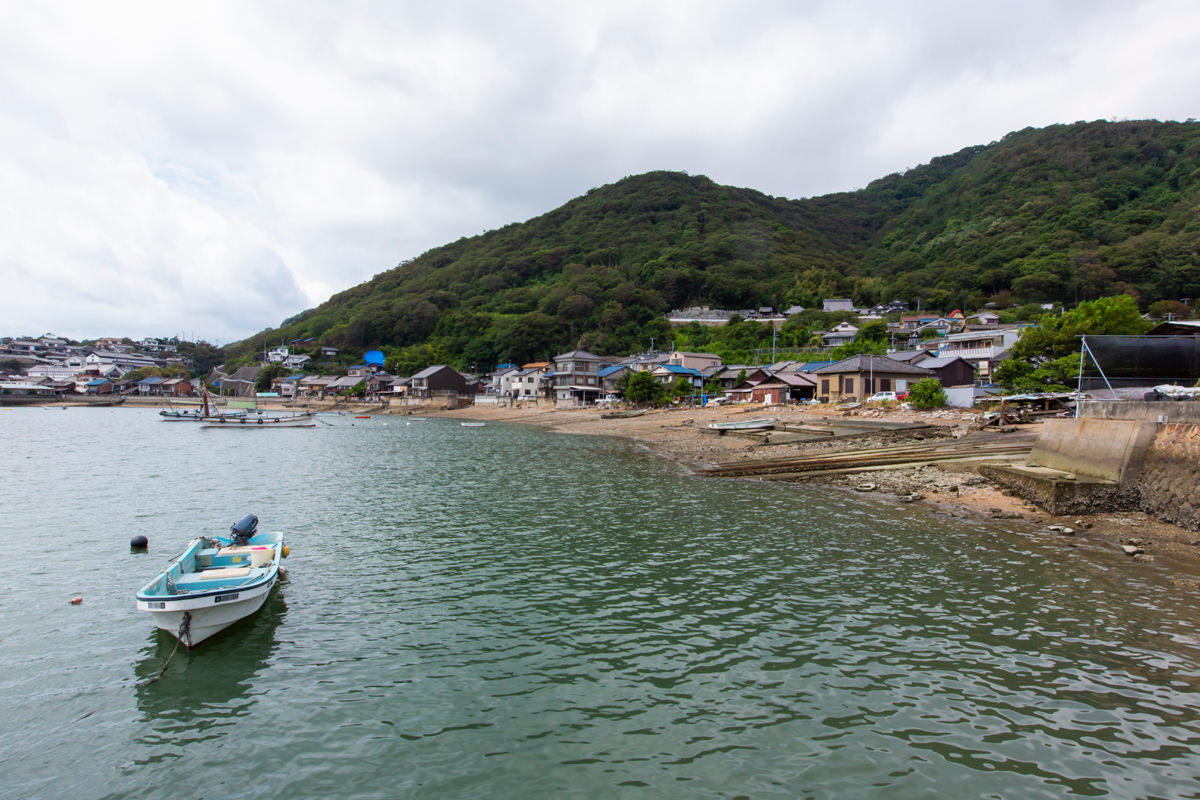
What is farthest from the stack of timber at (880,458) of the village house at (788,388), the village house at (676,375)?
the village house at (676,375)

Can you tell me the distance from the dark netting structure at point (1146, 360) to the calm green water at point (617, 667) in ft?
39.7

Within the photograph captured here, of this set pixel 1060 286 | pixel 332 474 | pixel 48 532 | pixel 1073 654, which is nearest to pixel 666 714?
pixel 1073 654

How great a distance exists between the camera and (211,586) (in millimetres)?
10320

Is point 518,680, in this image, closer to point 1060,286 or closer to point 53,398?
point 1060,286

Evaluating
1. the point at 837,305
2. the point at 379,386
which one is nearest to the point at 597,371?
the point at 379,386

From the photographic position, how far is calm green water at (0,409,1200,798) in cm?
627

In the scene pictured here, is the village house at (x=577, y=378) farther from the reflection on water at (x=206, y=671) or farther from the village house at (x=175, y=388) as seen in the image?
the village house at (x=175, y=388)

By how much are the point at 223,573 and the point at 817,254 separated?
15283cm

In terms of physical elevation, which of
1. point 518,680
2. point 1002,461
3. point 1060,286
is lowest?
point 518,680

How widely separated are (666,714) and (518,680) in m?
2.40

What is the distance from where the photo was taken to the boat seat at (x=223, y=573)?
1067 cm

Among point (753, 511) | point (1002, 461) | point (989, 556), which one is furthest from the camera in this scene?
point (1002, 461)

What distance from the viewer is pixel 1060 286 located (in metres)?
83.3

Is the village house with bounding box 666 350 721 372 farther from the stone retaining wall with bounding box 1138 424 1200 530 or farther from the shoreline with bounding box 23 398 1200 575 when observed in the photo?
the stone retaining wall with bounding box 1138 424 1200 530
